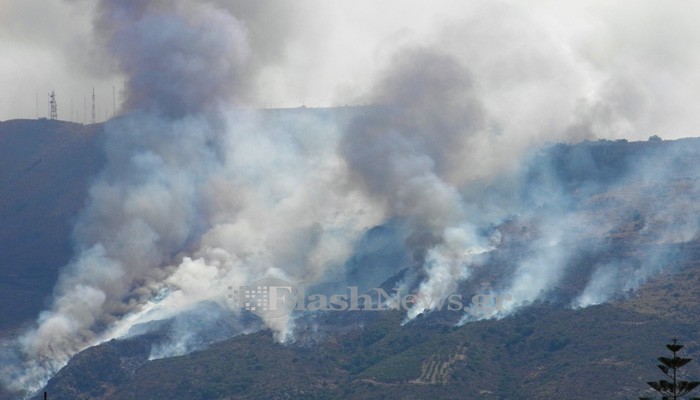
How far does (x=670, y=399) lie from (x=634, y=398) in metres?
58.7

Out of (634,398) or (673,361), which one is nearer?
(673,361)

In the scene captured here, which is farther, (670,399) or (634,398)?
(634,398)

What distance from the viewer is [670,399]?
141125 millimetres

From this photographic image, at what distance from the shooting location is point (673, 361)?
13425cm

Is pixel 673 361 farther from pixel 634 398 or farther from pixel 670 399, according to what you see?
pixel 634 398

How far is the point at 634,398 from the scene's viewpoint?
Answer: 654 feet

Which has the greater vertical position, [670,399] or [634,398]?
[634,398]

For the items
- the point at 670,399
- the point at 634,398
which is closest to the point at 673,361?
the point at 670,399

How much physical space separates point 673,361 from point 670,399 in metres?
7.73
